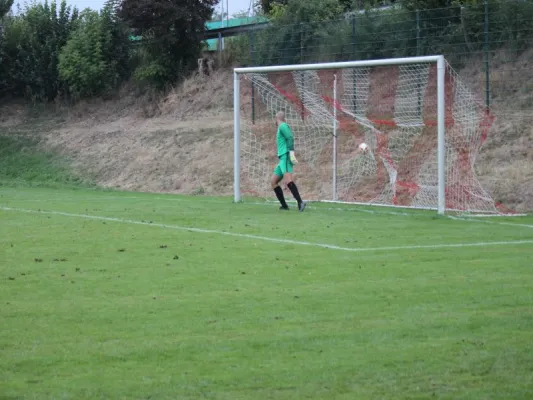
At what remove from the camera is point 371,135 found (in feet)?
84.0

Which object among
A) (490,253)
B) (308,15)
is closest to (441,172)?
(490,253)

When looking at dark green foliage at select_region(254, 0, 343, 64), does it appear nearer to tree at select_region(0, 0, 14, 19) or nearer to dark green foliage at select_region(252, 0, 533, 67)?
dark green foliage at select_region(252, 0, 533, 67)

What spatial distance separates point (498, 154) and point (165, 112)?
16.4 metres

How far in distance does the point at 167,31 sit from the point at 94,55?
159 inches

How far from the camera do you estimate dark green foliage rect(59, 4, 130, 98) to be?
40.3 meters

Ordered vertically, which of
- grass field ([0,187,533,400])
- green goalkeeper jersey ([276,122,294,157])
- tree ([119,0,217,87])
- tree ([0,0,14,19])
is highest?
tree ([0,0,14,19])

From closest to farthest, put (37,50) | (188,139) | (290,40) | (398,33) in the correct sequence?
(398,33) < (290,40) < (188,139) < (37,50)

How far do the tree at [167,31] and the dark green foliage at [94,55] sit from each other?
173 centimetres

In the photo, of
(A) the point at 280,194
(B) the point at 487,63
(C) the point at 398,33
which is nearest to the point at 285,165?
(A) the point at 280,194

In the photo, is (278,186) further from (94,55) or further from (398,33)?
(94,55)

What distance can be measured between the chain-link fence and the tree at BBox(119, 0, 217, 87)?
6077 mm

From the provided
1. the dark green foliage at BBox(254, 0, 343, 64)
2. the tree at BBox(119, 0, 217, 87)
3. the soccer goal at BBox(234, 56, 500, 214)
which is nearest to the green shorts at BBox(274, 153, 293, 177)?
the soccer goal at BBox(234, 56, 500, 214)

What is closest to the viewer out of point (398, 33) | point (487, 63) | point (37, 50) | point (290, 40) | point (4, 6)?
point (487, 63)

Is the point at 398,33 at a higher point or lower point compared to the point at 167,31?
lower
